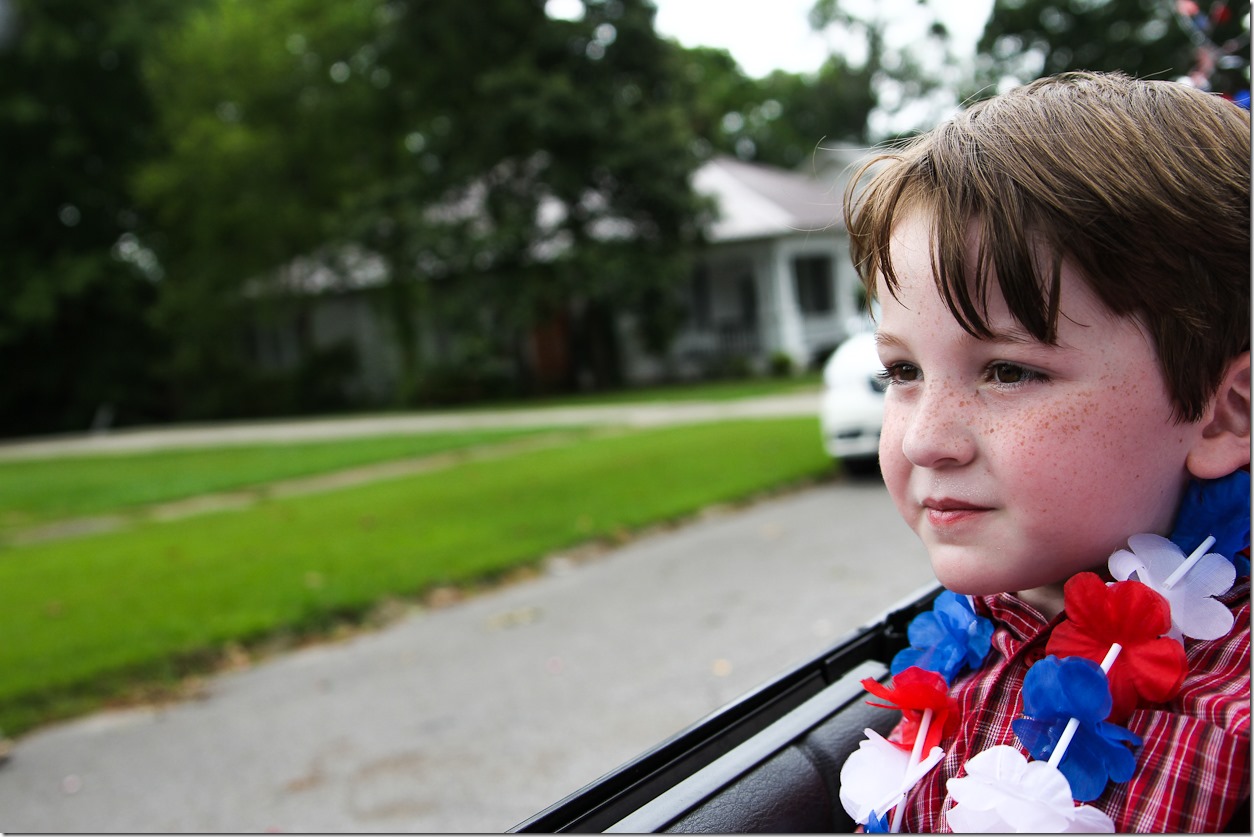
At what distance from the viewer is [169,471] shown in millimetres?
12859

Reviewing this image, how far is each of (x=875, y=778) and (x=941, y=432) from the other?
45 centimetres

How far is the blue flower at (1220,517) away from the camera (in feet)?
3.39

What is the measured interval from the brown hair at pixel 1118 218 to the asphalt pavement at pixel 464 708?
1.52 metres

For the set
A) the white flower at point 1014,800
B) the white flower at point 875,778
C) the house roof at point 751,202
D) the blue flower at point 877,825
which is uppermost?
the house roof at point 751,202

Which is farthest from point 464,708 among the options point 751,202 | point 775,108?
point 775,108

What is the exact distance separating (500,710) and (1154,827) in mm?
3307

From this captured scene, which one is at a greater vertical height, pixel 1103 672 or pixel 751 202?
pixel 751 202

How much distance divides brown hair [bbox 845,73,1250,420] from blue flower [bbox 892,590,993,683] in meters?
0.37

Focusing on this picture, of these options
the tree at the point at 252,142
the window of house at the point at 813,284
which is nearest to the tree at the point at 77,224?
the tree at the point at 252,142

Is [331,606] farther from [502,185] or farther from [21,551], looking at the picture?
[502,185]

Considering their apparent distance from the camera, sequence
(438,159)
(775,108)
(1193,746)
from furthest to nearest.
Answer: (775,108) < (438,159) < (1193,746)

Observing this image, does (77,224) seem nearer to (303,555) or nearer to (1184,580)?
(303,555)

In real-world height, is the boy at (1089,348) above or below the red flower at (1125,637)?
above

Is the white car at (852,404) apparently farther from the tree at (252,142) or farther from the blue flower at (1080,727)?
the tree at (252,142)
